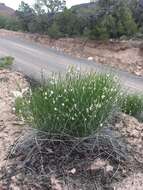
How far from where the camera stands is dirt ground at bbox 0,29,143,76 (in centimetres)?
1390

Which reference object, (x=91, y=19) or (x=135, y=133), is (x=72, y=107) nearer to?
(x=135, y=133)

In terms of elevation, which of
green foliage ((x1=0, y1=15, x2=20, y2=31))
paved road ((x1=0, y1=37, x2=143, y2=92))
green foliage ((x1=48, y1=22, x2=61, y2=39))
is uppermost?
green foliage ((x1=48, y1=22, x2=61, y2=39))

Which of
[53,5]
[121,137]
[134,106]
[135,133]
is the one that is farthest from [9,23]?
[121,137]

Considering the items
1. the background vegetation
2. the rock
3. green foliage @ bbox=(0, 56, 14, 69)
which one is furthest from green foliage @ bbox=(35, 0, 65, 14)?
the rock

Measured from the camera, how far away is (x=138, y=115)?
6.88 m

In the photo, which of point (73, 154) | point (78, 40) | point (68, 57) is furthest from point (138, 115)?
point (78, 40)

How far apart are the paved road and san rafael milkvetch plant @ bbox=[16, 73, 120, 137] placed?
14.5 feet

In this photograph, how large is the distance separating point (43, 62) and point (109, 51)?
324 centimetres

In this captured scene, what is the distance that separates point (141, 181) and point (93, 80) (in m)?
Answer: 1.41

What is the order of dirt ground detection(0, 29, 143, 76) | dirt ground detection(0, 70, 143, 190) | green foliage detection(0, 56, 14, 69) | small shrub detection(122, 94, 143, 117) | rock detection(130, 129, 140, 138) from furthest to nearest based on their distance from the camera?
dirt ground detection(0, 29, 143, 76) < green foliage detection(0, 56, 14, 69) < small shrub detection(122, 94, 143, 117) < rock detection(130, 129, 140, 138) < dirt ground detection(0, 70, 143, 190)

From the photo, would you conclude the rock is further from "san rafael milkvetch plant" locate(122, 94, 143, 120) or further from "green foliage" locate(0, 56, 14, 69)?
"green foliage" locate(0, 56, 14, 69)

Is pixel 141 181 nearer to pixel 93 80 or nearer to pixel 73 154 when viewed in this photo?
pixel 73 154

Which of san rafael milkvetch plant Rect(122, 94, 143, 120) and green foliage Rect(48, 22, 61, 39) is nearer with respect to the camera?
san rafael milkvetch plant Rect(122, 94, 143, 120)

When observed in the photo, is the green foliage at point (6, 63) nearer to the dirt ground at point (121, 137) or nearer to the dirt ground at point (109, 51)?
the dirt ground at point (109, 51)
